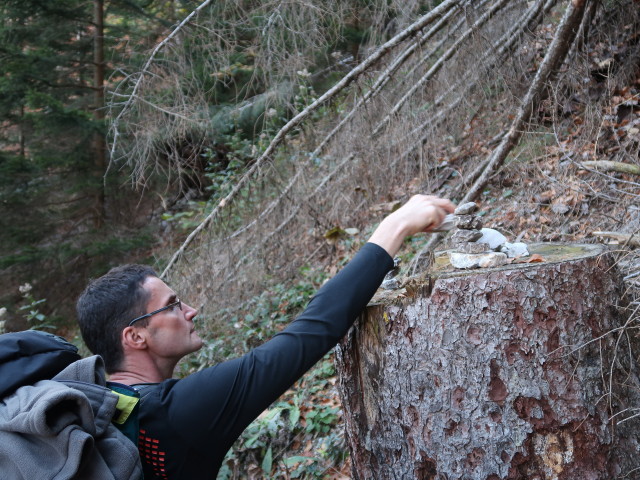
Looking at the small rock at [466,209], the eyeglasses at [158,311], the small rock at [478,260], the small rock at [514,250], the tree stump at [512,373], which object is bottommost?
the tree stump at [512,373]

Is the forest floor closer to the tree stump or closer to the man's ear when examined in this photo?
the tree stump

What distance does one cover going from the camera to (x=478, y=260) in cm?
235

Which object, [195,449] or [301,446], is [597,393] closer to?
[195,449]

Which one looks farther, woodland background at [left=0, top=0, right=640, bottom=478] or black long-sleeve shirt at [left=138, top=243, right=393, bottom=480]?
woodland background at [left=0, top=0, right=640, bottom=478]

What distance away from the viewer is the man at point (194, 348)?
189 cm

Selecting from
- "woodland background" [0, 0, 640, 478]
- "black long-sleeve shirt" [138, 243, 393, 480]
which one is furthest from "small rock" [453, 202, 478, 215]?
"woodland background" [0, 0, 640, 478]

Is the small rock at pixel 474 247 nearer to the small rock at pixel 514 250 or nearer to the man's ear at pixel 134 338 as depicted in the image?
the small rock at pixel 514 250

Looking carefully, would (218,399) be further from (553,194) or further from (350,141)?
(553,194)

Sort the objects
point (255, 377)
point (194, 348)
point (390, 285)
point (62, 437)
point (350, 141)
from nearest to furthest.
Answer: point (62, 437)
point (255, 377)
point (194, 348)
point (390, 285)
point (350, 141)

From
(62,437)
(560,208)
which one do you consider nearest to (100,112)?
(560,208)

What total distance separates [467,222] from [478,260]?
186 mm

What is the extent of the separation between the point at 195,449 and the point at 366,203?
357 centimetres

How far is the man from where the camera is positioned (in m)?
1.89

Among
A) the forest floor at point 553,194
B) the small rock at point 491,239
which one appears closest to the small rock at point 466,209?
the small rock at point 491,239
